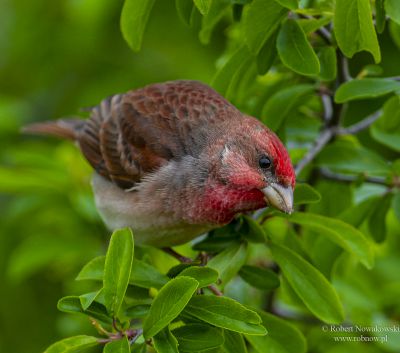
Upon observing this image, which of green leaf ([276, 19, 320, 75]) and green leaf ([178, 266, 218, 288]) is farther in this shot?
green leaf ([276, 19, 320, 75])

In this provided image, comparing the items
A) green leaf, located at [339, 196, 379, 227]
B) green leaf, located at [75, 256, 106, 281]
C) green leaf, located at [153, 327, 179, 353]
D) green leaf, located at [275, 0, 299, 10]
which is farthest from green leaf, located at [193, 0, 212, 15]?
green leaf, located at [339, 196, 379, 227]

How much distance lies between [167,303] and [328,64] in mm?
1396

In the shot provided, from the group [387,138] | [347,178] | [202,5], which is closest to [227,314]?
[202,5]

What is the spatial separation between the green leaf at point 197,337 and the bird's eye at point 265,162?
3.24 feet

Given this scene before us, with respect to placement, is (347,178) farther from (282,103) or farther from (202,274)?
(202,274)

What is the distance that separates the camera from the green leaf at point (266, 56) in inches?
142

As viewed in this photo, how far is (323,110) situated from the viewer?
4.41 meters

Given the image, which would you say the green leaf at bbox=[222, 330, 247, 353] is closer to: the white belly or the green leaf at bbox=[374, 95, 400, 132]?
the white belly

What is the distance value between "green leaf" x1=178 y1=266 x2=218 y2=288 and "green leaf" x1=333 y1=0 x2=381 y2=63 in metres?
1.05

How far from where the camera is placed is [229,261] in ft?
11.8

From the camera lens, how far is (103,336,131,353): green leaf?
2.88 metres

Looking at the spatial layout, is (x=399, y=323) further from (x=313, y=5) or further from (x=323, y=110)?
(x=313, y=5)

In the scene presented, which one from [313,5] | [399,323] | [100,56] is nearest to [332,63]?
[313,5]

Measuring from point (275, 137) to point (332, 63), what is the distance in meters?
0.43
